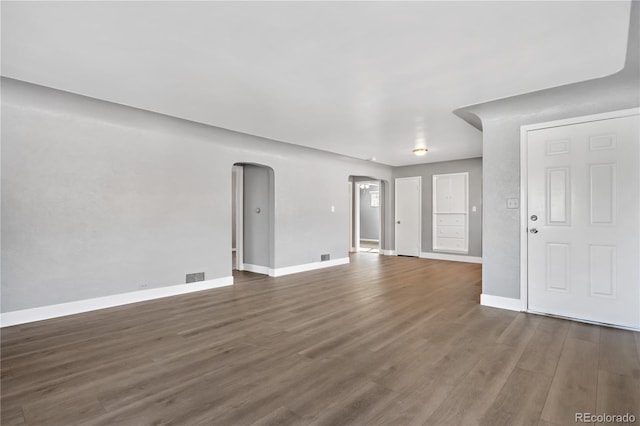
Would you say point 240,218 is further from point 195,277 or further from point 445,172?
point 445,172

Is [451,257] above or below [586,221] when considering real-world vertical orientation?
below

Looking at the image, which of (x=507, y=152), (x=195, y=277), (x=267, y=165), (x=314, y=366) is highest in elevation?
(x=267, y=165)

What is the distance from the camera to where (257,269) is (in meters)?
6.62

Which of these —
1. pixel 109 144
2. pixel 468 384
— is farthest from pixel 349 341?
pixel 109 144

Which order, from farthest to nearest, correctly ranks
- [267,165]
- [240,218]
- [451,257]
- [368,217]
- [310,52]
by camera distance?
[368,217] → [451,257] → [240,218] → [267,165] → [310,52]

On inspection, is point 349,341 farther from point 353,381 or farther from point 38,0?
point 38,0

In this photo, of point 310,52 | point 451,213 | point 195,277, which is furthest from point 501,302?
point 451,213

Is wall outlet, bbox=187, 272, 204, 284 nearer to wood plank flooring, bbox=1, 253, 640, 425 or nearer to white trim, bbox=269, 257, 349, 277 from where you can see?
wood plank flooring, bbox=1, 253, 640, 425

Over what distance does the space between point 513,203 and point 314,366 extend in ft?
10.1

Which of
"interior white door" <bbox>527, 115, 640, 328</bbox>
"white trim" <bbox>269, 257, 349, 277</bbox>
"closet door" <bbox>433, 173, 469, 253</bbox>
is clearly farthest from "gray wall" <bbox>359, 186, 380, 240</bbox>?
"interior white door" <bbox>527, 115, 640, 328</bbox>

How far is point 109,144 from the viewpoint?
4.14 meters

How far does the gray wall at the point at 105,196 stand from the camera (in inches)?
139

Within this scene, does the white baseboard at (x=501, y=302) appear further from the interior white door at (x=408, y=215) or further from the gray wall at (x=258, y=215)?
the interior white door at (x=408, y=215)

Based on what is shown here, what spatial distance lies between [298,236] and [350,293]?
210 cm
